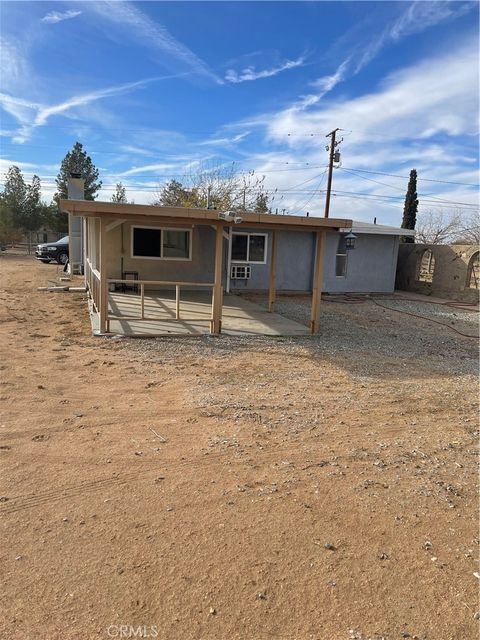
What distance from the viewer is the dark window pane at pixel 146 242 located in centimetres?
1261

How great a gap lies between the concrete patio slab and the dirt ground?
7.84 feet

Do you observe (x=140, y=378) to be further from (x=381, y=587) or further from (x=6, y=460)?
(x=381, y=587)

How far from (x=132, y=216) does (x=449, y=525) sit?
615 cm

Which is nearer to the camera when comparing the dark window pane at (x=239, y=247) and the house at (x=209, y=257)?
the house at (x=209, y=257)

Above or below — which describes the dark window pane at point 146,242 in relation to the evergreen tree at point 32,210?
below

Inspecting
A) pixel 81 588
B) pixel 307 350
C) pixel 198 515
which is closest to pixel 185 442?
pixel 198 515

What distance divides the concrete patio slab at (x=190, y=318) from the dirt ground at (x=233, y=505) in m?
2.39

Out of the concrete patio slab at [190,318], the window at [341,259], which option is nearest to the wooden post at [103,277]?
the concrete patio slab at [190,318]

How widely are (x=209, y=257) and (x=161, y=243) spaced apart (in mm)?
1540

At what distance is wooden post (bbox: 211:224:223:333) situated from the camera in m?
7.69

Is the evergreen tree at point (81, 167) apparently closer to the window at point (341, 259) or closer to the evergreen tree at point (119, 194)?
the evergreen tree at point (119, 194)

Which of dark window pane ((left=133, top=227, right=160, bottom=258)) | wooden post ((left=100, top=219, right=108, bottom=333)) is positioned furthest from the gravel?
dark window pane ((left=133, top=227, right=160, bottom=258))

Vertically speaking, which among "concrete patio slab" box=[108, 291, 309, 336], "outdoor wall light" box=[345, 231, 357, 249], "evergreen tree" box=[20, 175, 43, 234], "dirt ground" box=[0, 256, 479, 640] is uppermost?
"evergreen tree" box=[20, 175, 43, 234]

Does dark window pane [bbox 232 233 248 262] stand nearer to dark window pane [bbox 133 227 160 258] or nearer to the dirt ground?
dark window pane [bbox 133 227 160 258]
